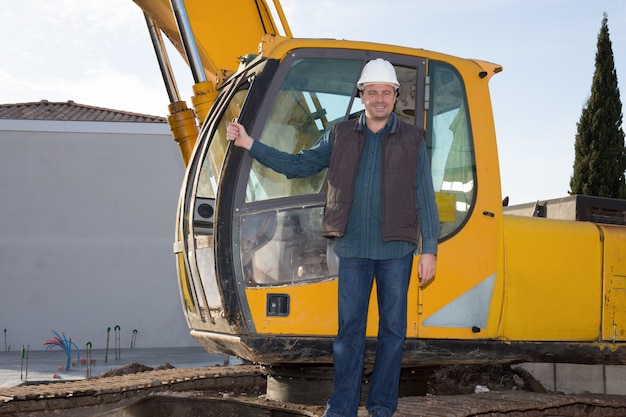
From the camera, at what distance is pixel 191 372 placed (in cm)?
704

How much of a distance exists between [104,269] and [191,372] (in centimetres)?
1334

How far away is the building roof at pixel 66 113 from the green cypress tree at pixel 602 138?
38.7 ft

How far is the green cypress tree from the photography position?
80.0 ft

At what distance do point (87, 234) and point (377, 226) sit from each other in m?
16.7

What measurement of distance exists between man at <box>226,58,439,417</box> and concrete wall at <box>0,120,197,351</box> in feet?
52.2

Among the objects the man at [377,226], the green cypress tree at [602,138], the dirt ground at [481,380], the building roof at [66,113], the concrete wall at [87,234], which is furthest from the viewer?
the green cypress tree at [602,138]

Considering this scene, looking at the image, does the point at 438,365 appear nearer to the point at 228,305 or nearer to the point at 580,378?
the point at 228,305

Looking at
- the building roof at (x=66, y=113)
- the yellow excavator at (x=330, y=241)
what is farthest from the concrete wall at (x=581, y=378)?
the building roof at (x=66, y=113)

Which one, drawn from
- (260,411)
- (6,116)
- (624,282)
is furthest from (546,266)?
(6,116)

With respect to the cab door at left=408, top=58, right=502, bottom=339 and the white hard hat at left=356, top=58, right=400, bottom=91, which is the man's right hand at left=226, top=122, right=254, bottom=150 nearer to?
the white hard hat at left=356, top=58, right=400, bottom=91

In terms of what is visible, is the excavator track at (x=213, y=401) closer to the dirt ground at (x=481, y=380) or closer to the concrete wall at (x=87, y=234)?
the dirt ground at (x=481, y=380)

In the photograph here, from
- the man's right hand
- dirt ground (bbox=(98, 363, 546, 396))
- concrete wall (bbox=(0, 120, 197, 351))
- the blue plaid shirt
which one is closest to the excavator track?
the blue plaid shirt

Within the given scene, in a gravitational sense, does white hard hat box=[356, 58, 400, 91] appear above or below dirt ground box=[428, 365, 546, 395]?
above

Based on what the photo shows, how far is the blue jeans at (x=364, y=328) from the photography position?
4184mm
